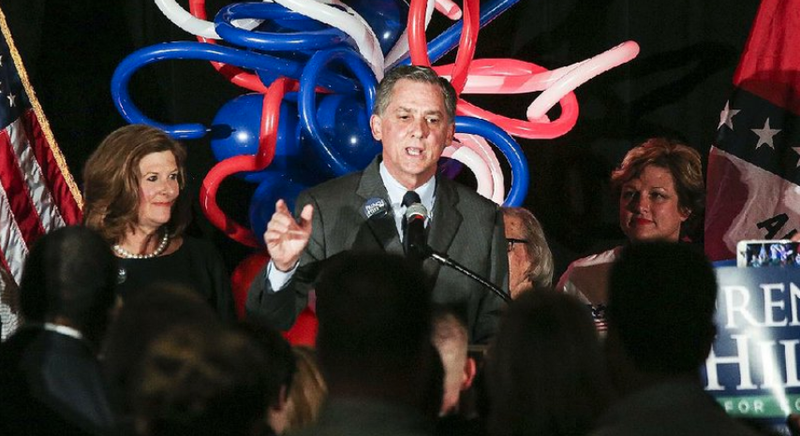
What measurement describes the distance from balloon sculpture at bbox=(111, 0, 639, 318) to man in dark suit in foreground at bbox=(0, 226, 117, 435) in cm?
206

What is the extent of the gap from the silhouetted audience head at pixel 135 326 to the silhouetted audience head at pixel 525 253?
92.3 inches

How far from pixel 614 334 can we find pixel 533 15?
12.4 feet

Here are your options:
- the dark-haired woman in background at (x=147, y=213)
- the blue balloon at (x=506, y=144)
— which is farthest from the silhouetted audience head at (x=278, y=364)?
the blue balloon at (x=506, y=144)

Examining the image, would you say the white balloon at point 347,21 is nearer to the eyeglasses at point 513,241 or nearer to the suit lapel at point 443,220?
the eyeglasses at point 513,241

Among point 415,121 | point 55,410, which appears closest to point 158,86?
point 415,121

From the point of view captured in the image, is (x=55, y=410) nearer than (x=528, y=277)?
Yes

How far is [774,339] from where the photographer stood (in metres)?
2.52

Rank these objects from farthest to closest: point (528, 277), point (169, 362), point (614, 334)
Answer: point (528, 277) → point (614, 334) → point (169, 362)

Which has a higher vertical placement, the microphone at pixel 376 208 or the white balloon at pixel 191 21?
the white balloon at pixel 191 21

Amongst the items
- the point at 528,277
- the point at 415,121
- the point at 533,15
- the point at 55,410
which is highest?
the point at 533,15

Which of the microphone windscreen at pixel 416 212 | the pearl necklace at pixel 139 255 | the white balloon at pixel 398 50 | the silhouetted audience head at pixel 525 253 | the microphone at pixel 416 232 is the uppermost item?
the white balloon at pixel 398 50

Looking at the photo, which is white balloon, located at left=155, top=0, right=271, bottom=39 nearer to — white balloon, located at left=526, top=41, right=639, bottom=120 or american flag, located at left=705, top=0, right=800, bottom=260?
white balloon, located at left=526, top=41, right=639, bottom=120

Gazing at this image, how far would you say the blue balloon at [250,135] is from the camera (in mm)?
4512

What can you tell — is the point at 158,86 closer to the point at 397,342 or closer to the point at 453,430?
the point at 453,430
